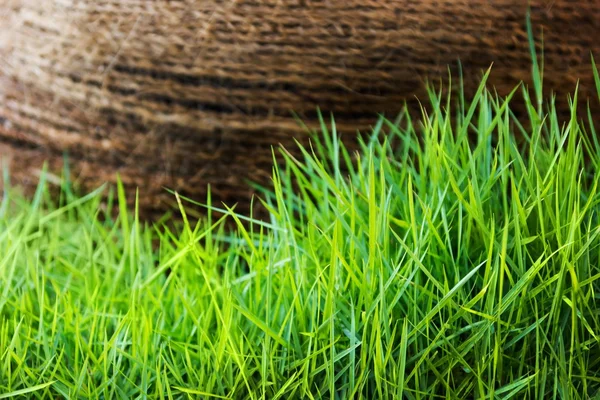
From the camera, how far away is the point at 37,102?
3.89 feet

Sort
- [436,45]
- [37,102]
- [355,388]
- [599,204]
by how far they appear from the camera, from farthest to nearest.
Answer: [37,102], [436,45], [599,204], [355,388]

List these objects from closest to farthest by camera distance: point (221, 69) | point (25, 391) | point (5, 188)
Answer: point (25, 391), point (221, 69), point (5, 188)

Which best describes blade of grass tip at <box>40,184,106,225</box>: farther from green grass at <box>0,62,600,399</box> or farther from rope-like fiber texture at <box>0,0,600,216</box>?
green grass at <box>0,62,600,399</box>

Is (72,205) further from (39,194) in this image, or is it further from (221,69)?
(221,69)

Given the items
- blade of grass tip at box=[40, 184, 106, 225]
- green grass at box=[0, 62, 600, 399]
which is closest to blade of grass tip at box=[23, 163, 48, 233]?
blade of grass tip at box=[40, 184, 106, 225]

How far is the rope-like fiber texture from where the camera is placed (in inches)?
40.4

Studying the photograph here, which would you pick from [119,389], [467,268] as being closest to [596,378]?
[467,268]

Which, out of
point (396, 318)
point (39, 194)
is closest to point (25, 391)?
point (396, 318)

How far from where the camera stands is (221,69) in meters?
1.08

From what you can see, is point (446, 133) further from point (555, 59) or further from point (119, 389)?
point (119, 389)

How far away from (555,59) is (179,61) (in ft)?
1.84

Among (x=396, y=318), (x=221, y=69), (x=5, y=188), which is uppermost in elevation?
(x=221, y=69)

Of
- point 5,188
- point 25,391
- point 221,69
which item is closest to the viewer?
point 25,391

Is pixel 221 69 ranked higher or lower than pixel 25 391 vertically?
higher
